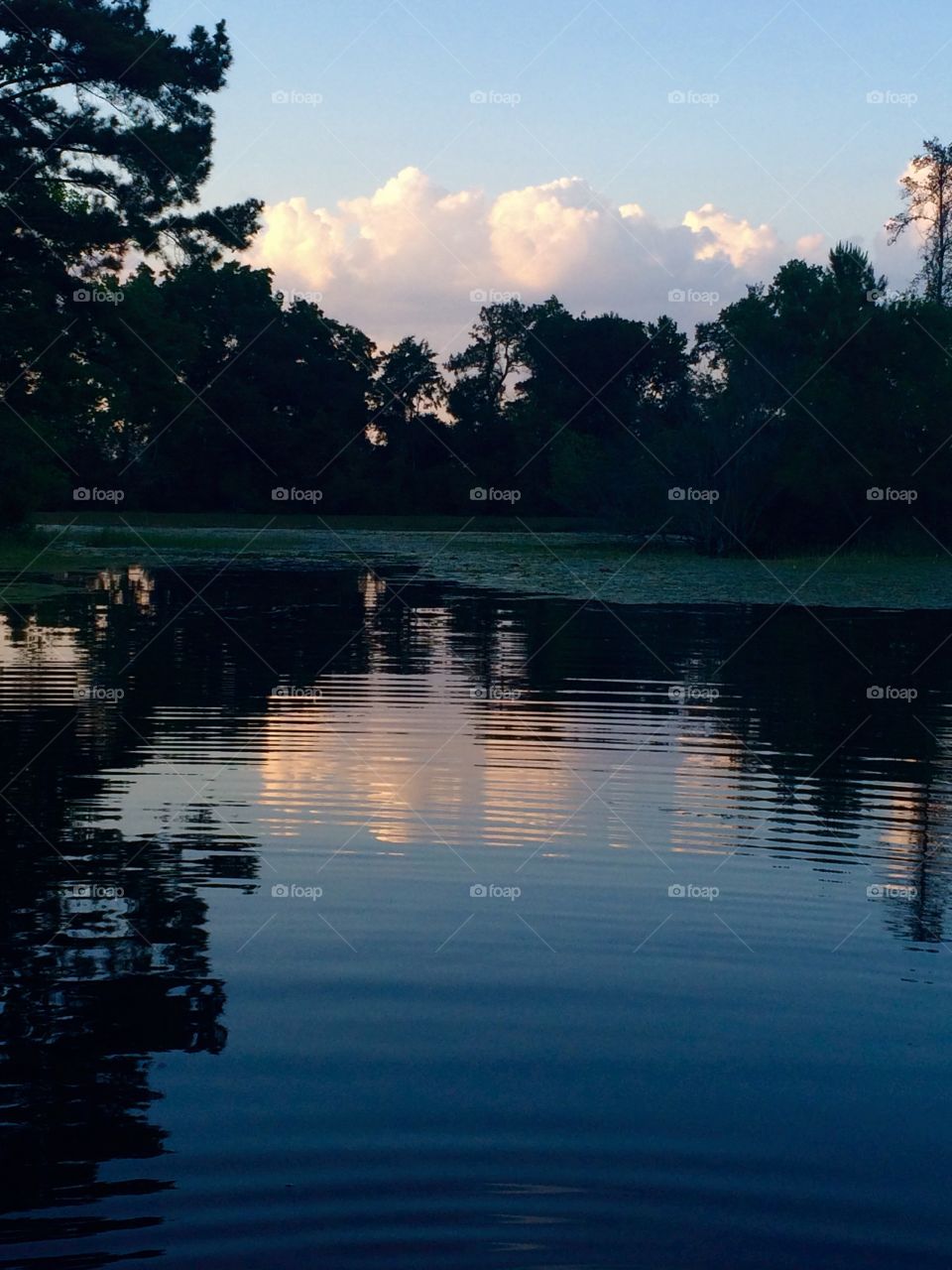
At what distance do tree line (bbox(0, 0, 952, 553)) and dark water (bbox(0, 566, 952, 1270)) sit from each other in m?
20.6

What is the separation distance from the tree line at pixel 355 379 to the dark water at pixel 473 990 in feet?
67.7

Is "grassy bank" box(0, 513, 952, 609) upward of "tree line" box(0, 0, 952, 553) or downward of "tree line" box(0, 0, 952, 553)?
downward

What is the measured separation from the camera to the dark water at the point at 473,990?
4652mm

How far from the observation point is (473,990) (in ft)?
22.0

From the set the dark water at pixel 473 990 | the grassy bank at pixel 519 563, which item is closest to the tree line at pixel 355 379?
the grassy bank at pixel 519 563

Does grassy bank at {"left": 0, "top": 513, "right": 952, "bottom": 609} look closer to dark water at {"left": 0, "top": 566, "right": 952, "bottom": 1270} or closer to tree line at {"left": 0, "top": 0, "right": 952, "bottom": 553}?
tree line at {"left": 0, "top": 0, "right": 952, "bottom": 553}

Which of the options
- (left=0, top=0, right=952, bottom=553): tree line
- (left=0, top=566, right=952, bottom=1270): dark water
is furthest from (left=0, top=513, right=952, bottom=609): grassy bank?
(left=0, top=566, right=952, bottom=1270): dark water

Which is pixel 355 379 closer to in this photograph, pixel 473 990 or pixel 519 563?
pixel 519 563

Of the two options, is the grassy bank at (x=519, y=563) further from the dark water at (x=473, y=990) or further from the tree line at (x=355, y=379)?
the dark water at (x=473, y=990)

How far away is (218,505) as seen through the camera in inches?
4099

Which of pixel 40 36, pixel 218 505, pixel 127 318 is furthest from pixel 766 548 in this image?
pixel 218 505

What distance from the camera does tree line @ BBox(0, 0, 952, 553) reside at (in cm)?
3984

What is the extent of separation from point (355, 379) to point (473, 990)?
341 ft

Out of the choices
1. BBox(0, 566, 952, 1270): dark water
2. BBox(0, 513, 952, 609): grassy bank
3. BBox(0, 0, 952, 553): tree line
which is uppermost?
→ BBox(0, 0, 952, 553): tree line
